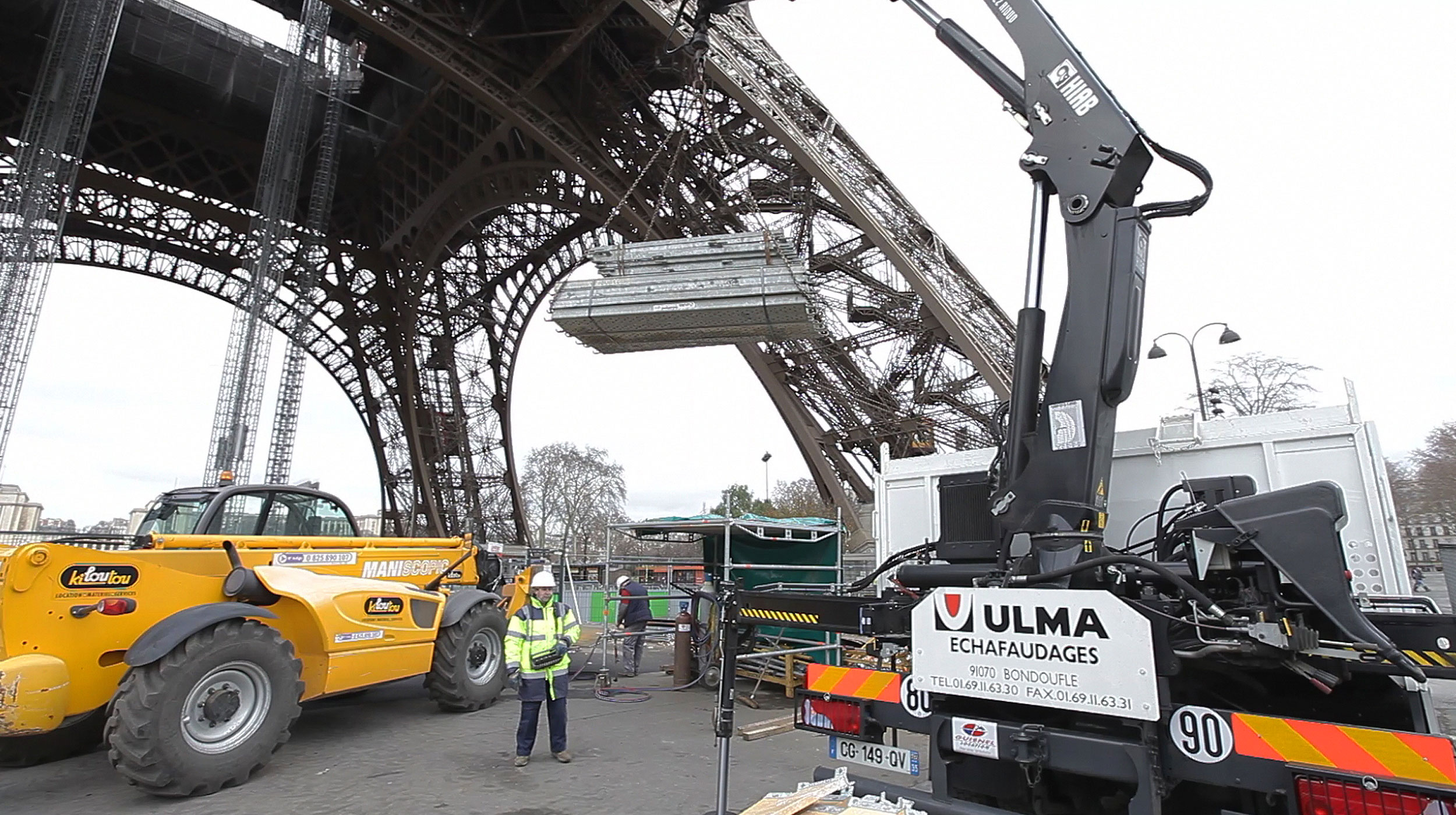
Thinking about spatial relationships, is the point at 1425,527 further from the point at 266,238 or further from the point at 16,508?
the point at 16,508

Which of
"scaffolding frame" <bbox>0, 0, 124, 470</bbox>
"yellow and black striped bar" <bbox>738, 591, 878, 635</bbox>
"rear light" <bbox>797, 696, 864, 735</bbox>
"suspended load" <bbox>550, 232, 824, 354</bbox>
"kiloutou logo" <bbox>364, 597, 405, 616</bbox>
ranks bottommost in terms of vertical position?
"rear light" <bbox>797, 696, 864, 735</bbox>

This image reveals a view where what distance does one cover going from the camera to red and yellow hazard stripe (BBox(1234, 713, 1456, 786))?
2502 millimetres

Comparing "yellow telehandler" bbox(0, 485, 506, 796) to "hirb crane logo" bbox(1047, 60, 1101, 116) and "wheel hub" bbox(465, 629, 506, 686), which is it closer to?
"wheel hub" bbox(465, 629, 506, 686)

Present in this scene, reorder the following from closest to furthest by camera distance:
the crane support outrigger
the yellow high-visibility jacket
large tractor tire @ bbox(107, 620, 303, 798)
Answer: the crane support outrigger, large tractor tire @ bbox(107, 620, 303, 798), the yellow high-visibility jacket

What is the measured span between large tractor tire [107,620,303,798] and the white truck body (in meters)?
5.90

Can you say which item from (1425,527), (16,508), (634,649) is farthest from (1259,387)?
(16,508)

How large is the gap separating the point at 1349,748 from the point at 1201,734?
0.44m

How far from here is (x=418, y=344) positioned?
32562 mm

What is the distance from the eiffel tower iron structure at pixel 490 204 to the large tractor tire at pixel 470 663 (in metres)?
4.96

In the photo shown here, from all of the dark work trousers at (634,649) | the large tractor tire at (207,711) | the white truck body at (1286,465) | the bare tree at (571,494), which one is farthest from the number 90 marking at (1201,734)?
the bare tree at (571,494)

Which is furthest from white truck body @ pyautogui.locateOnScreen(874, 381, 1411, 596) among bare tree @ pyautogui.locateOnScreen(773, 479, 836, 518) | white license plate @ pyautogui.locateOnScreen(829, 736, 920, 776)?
bare tree @ pyautogui.locateOnScreen(773, 479, 836, 518)

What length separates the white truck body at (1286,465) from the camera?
15.2 feet

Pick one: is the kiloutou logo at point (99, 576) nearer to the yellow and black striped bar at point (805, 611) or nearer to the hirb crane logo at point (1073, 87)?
the yellow and black striped bar at point (805, 611)

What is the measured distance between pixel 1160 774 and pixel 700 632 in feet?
27.8
